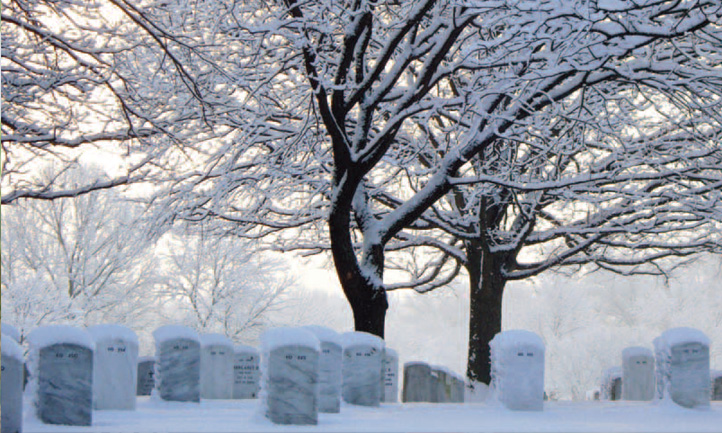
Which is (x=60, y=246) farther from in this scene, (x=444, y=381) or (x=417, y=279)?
(x=444, y=381)

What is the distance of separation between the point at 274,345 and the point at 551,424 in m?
3.50

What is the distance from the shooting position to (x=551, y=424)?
9.48 meters

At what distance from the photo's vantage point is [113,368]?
10258mm

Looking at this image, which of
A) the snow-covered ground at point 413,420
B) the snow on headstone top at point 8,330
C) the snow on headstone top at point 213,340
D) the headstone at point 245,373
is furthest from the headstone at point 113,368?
the headstone at point 245,373

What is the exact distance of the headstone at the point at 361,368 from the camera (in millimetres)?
11297

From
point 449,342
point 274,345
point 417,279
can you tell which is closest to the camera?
point 274,345

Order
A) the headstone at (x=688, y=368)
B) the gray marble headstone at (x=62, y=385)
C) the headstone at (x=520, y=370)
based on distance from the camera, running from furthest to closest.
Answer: the headstone at (x=688, y=368), the headstone at (x=520, y=370), the gray marble headstone at (x=62, y=385)

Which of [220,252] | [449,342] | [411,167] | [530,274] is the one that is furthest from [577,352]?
[411,167]

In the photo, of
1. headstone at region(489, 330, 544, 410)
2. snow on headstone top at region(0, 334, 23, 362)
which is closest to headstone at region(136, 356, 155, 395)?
headstone at region(489, 330, 544, 410)

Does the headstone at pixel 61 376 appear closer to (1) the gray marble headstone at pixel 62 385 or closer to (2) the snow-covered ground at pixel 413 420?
(1) the gray marble headstone at pixel 62 385

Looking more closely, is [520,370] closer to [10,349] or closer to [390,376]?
[390,376]

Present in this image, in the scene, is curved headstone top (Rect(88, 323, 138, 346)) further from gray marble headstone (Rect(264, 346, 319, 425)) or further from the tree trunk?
the tree trunk

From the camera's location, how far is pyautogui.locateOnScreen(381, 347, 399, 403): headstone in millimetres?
14047

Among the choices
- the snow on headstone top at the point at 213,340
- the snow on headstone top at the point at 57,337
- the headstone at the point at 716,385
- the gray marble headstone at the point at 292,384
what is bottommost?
the headstone at the point at 716,385
